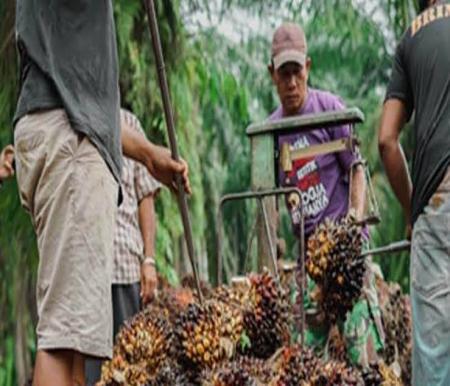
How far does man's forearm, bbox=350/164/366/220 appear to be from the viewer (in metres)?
3.54

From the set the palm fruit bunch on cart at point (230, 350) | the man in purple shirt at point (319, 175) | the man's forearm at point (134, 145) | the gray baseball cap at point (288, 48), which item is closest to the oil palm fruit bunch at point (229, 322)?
the palm fruit bunch on cart at point (230, 350)

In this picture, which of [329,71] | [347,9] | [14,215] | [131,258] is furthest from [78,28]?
[329,71]

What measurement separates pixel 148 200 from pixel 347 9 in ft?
13.0

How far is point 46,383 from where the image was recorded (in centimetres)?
219

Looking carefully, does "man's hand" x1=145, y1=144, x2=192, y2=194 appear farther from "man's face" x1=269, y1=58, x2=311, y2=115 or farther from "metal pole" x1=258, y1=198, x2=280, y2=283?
"man's face" x1=269, y1=58, x2=311, y2=115

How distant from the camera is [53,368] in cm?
221

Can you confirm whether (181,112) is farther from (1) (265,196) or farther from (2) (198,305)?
(2) (198,305)

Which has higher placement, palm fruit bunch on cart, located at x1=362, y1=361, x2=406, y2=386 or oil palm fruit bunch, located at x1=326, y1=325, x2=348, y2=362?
oil palm fruit bunch, located at x1=326, y1=325, x2=348, y2=362

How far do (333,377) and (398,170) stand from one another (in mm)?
648

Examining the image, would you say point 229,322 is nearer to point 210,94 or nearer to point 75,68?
point 75,68

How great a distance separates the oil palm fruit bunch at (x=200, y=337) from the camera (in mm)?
2814

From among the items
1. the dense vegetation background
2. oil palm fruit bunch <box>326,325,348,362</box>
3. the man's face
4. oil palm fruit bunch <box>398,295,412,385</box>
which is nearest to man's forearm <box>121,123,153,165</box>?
oil palm fruit bunch <box>326,325,348,362</box>

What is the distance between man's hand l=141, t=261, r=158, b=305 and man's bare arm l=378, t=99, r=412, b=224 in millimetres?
1326

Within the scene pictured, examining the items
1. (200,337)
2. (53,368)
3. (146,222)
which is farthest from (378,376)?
(146,222)
